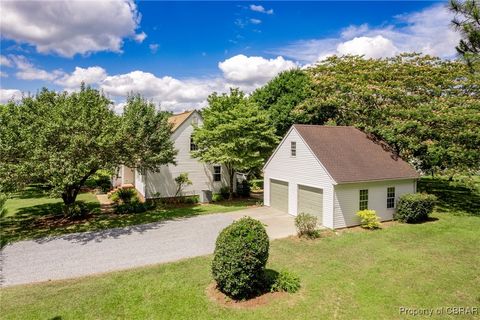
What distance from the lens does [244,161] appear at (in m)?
23.8

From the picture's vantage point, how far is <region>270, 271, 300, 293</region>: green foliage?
9773 mm

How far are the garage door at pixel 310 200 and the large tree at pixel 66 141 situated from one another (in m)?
9.79

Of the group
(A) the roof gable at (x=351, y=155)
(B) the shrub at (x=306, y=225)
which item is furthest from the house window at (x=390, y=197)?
(B) the shrub at (x=306, y=225)

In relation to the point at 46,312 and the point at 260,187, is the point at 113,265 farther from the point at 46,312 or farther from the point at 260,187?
the point at 260,187

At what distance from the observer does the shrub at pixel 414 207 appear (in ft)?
59.4

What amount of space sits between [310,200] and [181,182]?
11.2 meters

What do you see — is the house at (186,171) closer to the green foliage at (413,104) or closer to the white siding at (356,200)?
the green foliage at (413,104)

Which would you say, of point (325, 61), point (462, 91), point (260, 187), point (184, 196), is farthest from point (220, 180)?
point (462, 91)

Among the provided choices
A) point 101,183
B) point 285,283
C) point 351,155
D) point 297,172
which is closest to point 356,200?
point 351,155

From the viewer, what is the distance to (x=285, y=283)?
985 centimetres

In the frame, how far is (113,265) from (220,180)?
1587 cm

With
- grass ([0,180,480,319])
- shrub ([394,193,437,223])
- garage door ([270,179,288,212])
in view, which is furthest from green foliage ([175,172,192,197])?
shrub ([394,193,437,223])

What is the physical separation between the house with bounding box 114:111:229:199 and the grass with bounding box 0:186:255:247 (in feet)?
7.25

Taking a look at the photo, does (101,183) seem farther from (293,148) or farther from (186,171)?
(293,148)
